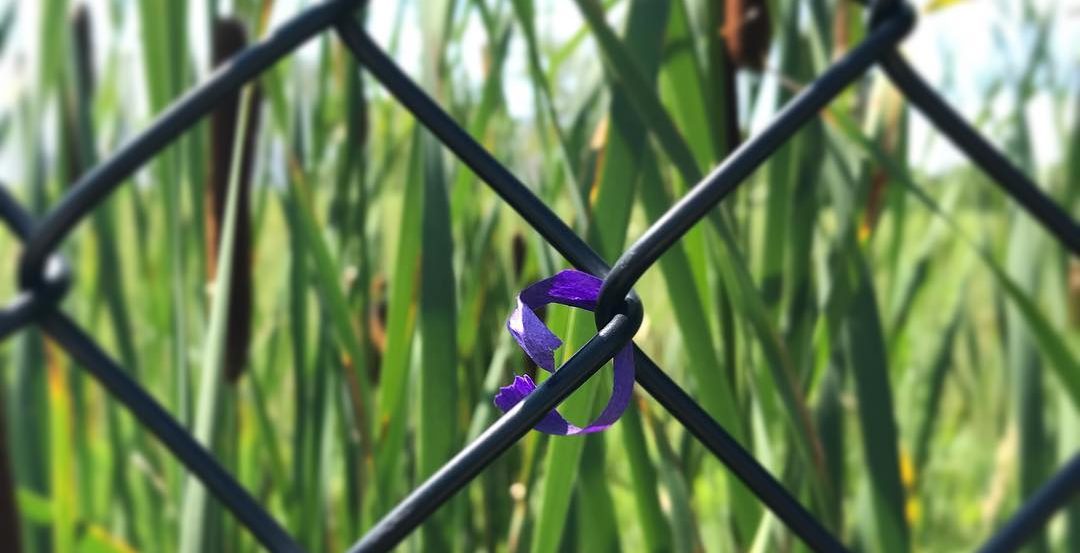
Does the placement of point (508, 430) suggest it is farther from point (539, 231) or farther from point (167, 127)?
point (167, 127)

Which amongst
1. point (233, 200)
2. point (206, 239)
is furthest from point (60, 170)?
point (233, 200)

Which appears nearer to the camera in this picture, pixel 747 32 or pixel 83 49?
pixel 747 32

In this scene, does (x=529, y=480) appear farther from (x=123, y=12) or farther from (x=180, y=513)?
(x=123, y=12)

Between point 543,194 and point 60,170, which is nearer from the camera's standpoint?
point 543,194

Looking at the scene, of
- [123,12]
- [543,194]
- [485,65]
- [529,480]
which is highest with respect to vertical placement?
[123,12]

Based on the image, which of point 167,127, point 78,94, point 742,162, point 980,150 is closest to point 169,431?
point 167,127

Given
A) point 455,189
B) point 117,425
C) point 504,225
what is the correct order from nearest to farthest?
point 455,189
point 504,225
point 117,425
